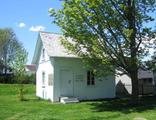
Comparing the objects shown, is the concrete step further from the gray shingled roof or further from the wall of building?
the gray shingled roof

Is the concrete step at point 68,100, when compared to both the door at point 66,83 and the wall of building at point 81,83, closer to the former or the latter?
the wall of building at point 81,83

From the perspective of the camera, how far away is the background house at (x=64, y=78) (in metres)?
28.3

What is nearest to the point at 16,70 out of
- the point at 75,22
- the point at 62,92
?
the point at 62,92

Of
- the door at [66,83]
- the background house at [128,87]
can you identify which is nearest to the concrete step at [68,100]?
the door at [66,83]

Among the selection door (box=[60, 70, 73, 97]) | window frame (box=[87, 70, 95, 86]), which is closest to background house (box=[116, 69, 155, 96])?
window frame (box=[87, 70, 95, 86])

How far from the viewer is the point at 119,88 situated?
1496 inches

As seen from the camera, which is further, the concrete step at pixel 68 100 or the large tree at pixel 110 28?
the concrete step at pixel 68 100

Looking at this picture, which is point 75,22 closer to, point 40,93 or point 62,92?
point 62,92

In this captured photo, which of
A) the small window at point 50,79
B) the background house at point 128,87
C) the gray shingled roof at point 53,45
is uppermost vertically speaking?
the gray shingled roof at point 53,45

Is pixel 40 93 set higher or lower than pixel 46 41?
lower

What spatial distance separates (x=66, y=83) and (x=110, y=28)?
26.3ft

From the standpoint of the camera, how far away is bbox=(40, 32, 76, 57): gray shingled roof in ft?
93.1

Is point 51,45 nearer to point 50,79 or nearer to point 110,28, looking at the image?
point 50,79

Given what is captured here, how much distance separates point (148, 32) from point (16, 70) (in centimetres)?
1336
